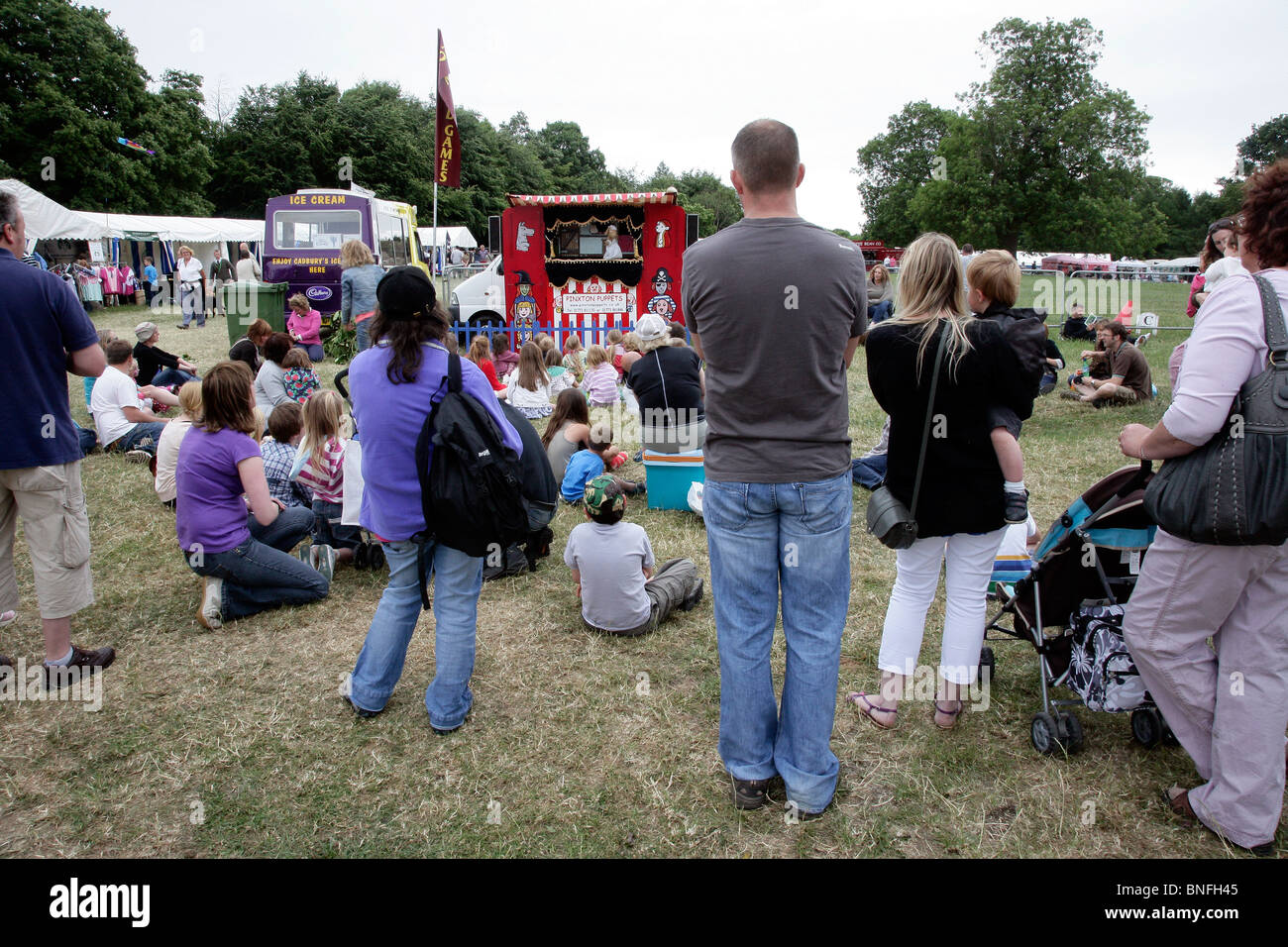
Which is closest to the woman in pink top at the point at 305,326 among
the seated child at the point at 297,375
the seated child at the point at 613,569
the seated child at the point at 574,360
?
the seated child at the point at 574,360

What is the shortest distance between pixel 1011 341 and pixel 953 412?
0.55 m

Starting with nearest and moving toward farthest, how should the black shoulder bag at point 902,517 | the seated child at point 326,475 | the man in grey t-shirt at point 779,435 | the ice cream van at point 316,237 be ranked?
the man in grey t-shirt at point 779,435, the black shoulder bag at point 902,517, the seated child at point 326,475, the ice cream van at point 316,237

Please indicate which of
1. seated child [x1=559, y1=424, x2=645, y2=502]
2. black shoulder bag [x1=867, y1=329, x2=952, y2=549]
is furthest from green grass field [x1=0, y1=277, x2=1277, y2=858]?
seated child [x1=559, y1=424, x2=645, y2=502]

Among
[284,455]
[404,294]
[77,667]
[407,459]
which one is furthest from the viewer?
[284,455]

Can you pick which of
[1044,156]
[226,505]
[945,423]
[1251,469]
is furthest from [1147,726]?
[1044,156]

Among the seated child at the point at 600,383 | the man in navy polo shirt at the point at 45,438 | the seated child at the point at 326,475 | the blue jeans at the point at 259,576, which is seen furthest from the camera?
the seated child at the point at 600,383

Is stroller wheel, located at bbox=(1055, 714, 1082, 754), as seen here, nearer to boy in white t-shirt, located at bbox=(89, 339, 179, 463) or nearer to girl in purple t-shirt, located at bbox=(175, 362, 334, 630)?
girl in purple t-shirt, located at bbox=(175, 362, 334, 630)

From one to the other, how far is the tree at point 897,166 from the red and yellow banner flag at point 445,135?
42875 mm

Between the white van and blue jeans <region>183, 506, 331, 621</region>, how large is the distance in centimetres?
964

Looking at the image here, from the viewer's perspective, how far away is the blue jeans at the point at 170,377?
897 centimetres

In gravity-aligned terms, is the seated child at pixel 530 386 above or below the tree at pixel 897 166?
below

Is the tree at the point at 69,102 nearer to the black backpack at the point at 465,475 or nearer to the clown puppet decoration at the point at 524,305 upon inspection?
the clown puppet decoration at the point at 524,305

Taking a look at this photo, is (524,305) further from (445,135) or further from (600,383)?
(600,383)

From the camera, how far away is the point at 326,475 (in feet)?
17.5
